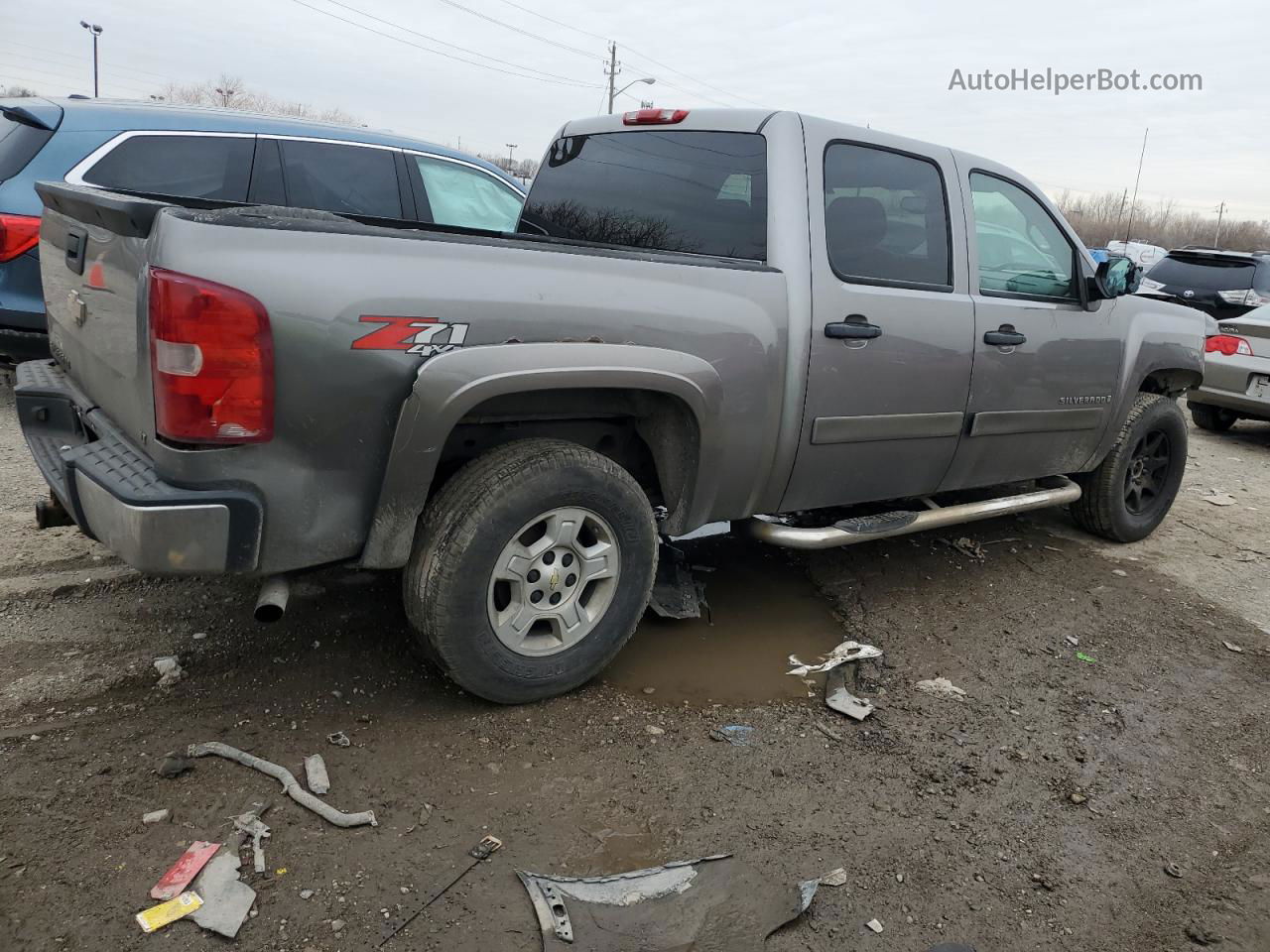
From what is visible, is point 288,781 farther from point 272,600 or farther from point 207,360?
point 207,360

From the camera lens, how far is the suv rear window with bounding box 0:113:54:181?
17.7 feet

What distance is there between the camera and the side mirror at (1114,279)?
4.41 metres

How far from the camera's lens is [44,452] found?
301cm

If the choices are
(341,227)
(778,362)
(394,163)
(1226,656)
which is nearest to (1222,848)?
(1226,656)

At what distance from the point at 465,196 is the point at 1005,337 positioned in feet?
13.1

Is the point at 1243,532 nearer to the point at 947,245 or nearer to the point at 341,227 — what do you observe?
the point at 947,245

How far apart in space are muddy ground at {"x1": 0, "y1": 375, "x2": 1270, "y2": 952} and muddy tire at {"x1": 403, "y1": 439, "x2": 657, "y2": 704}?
8.4 inches

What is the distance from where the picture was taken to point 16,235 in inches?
212

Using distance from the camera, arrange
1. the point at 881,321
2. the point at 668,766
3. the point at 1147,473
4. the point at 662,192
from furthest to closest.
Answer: the point at 1147,473 < the point at 662,192 < the point at 881,321 < the point at 668,766

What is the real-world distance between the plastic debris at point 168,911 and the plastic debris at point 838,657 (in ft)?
7.06

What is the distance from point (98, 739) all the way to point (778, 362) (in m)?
2.47

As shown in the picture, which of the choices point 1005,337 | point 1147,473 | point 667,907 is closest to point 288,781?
point 667,907

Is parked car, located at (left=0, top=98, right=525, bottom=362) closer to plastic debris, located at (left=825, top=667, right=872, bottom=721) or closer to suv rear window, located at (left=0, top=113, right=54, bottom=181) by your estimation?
suv rear window, located at (left=0, top=113, right=54, bottom=181)

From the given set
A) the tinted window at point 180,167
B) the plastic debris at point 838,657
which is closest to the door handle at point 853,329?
the plastic debris at point 838,657
